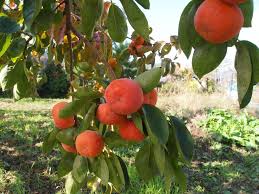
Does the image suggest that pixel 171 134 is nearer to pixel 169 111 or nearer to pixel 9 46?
pixel 9 46

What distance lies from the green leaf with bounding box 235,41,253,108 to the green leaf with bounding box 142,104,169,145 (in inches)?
6.3

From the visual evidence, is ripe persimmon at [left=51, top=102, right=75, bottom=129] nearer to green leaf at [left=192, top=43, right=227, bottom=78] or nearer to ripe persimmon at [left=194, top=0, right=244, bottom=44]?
green leaf at [left=192, top=43, right=227, bottom=78]

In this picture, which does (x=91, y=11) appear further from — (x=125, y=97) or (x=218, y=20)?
(x=218, y=20)

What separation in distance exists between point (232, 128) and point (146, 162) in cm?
671

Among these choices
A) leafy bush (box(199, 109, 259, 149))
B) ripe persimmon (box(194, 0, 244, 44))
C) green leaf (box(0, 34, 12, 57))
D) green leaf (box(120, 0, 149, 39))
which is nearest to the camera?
ripe persimmon (box(194, 0, 244, 44))

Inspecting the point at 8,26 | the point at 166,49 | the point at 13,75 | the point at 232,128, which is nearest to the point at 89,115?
the point at 8,26

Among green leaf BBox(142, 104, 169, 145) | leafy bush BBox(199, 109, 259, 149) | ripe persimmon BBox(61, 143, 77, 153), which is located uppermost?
green leaf BBox(142, 104, 169, 145)

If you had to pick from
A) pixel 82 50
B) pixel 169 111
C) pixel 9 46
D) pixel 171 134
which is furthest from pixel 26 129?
pixel 171 134

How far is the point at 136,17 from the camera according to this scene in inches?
40.7

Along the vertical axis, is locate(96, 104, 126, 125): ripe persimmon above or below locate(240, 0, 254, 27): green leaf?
below

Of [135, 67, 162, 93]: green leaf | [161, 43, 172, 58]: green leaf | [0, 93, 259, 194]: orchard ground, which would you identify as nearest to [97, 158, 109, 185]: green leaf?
[135, 67, 162, 93]: green leaf

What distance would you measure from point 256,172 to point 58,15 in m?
4.84

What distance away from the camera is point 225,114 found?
28.1 ft

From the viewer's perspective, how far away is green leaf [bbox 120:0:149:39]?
0.99m
